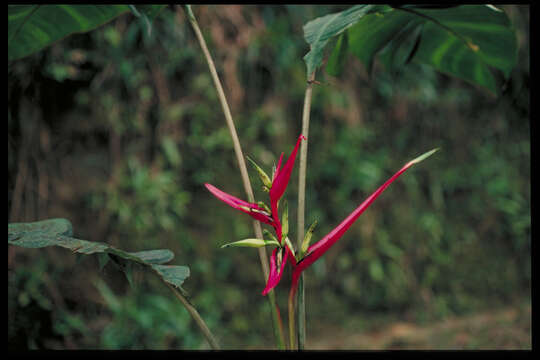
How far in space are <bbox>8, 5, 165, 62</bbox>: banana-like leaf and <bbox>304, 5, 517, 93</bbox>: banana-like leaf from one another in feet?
1.33

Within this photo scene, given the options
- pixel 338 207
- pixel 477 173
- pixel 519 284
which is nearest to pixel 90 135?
pixel 338 207

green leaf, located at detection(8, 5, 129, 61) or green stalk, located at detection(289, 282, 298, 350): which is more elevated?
green leaf, located at detection(8, 5, 129, 61)

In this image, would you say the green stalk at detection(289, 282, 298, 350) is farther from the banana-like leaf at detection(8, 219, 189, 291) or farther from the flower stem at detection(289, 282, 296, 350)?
the banana-like leaf at detection(8, 219, 189, 291)

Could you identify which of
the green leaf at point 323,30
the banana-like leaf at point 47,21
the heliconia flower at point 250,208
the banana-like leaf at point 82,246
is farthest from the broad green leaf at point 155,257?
the banana-like leaf at point 47,21

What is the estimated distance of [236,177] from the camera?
5.71 ft

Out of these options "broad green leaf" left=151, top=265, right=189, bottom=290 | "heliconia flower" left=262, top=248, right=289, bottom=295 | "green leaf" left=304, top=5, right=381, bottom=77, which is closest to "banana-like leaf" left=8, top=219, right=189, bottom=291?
"broad green leaf" left=151, top=265, right=189, bottom=290

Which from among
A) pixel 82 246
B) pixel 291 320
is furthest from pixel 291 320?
pixel 82 246

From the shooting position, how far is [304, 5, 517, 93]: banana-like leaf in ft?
2.46

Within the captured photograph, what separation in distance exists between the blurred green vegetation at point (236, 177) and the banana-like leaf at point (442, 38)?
405 millimetres

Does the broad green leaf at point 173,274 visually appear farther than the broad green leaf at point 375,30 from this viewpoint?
No

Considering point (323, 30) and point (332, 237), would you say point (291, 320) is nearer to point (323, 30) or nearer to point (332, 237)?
point (332, 237)

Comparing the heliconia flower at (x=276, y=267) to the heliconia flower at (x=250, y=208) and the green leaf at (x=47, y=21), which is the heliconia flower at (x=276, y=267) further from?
the green leaf at (x=47, y=21)

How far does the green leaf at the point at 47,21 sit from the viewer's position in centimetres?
78

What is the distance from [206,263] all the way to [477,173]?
4.29 feet
